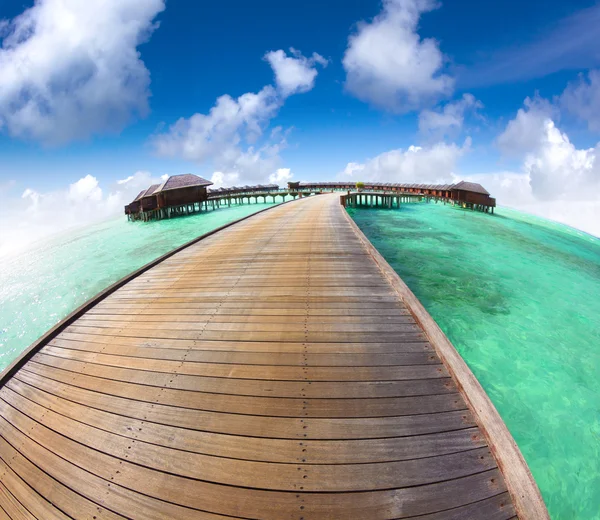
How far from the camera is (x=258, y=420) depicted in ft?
10.9

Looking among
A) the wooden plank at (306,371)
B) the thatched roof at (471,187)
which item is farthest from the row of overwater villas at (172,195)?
the wooden plank at (306,371)

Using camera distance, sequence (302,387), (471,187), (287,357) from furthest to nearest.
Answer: (471,187)
(287,357)
(302,387)

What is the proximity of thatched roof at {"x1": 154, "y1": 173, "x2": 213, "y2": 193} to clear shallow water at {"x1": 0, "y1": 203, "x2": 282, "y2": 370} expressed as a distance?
6.99 metres

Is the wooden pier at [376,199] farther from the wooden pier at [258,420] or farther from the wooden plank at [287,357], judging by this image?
the wooden plank at [287,357]

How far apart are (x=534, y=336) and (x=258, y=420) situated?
30.7 ft

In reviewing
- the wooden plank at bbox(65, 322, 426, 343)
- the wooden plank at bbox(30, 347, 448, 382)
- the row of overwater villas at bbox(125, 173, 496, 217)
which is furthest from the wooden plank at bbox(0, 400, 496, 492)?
the row of overwater villas at bbox(125, 173, 496, 217)

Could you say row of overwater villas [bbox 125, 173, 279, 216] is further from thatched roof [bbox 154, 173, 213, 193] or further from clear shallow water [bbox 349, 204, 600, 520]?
clear shallow water [bbox 349, 204, 600, 520]

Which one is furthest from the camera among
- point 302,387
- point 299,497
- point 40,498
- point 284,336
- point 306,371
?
point 284,336

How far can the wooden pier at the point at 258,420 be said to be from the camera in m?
2.63

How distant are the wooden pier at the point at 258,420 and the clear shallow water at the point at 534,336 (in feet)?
11.0

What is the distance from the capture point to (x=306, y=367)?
4070 mm

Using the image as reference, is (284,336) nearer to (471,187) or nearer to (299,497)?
(299,497)

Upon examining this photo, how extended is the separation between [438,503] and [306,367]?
198 centimetres

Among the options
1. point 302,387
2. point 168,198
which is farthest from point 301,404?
point 168,198
